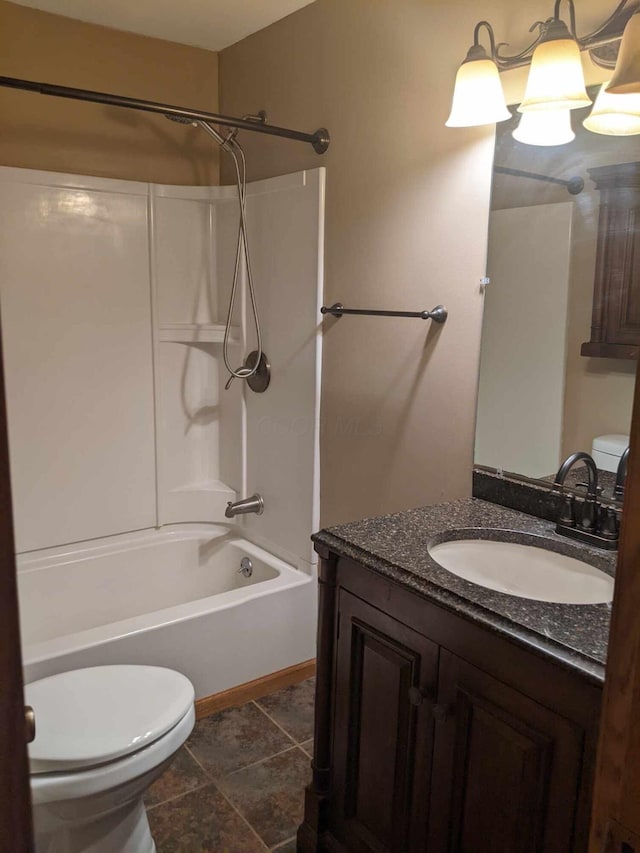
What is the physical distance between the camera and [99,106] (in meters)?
2.60

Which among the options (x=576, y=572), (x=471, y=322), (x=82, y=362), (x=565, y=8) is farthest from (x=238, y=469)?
(x=565, y=8)

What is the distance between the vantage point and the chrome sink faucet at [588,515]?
60.2 inches

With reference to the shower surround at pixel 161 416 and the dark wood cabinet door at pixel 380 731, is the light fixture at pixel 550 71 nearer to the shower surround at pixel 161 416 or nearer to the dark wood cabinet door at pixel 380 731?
the shower surround at pixel 161 416

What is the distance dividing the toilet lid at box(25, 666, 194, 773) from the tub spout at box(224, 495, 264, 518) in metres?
0.94

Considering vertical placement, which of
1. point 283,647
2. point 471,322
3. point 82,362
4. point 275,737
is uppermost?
point 471,322

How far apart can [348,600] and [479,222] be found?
1042 mm

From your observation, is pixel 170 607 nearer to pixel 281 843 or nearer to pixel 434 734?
pixel 281 843

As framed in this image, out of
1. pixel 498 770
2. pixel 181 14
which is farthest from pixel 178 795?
pixel 181 14

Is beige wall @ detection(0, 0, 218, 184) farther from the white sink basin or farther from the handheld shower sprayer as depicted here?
the white sink basin

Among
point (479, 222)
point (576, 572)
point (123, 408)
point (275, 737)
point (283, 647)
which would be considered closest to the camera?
point (576, 572)

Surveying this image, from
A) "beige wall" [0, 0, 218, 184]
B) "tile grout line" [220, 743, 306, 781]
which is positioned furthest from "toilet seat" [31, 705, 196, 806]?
"beige wall" [0, 0, 218, 184]

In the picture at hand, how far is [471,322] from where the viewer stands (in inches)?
74.0

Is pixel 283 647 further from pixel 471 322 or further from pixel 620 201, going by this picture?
pixel 620 201

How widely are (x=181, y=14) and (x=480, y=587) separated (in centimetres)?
224
